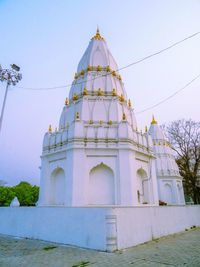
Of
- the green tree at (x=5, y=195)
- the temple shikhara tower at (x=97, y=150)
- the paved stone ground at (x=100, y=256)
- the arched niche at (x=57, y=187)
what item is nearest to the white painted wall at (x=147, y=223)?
the paved stone ground at (x=100, y=256)

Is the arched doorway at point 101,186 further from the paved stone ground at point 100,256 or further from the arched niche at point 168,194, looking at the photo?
the arched niche at point 168,194

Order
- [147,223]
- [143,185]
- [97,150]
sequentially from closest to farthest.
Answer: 1. [147,223]
2. [97,150]
3. [143,185]

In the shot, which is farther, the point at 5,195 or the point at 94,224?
the point at 5,195

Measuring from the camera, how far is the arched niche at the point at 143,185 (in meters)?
14.8

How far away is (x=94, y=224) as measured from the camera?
899cm

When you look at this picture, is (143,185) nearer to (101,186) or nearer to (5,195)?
(101,186)

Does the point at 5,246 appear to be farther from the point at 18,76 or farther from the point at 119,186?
the point at 18,76

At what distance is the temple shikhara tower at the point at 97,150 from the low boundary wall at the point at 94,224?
1.76 metres

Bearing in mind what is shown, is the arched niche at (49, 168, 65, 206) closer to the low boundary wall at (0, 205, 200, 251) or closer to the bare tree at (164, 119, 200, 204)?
the low boundary wall at (0, 205, 200, 251)

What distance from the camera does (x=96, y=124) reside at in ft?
49.4

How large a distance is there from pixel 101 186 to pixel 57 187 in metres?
3.20

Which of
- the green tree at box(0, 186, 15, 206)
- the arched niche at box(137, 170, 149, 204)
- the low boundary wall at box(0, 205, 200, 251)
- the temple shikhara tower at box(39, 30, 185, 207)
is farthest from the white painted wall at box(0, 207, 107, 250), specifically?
the green tree at box(0, 186, 15, 206)

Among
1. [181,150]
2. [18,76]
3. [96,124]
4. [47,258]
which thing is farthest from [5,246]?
[181,150]

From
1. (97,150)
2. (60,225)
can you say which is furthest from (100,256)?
(97,150)
